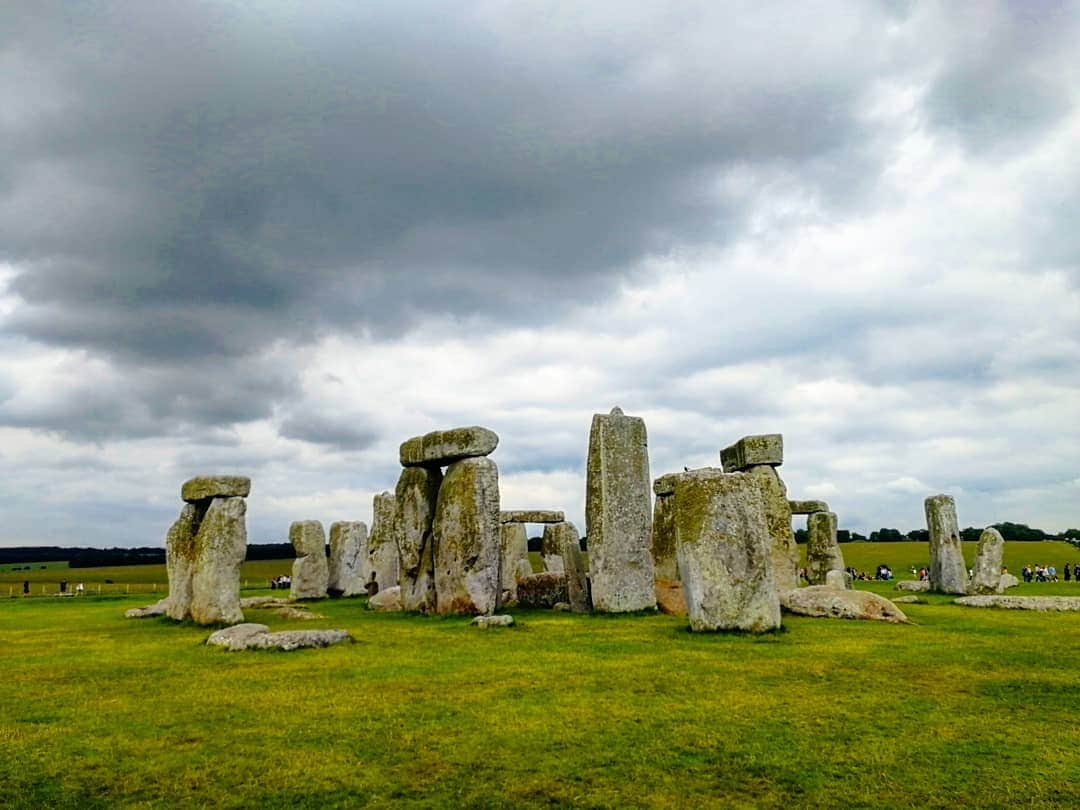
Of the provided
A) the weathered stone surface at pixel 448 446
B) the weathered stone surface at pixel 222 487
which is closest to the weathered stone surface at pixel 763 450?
the weathered stone surface at pixel 448 446

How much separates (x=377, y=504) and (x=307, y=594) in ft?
11.4

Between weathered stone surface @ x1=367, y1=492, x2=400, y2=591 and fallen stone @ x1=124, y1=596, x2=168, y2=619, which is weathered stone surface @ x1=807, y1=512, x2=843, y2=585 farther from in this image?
fallen stone @ x1=124, y1=596, x2=168, y2=619

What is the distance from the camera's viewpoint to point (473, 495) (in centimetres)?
1546

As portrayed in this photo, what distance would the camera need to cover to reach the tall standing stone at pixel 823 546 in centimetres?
2333

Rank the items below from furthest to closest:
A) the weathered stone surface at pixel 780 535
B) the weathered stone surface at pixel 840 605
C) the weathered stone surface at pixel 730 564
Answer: the weathered stone surface at pixel 780 535, the weathered stone surface at pixel 840 605, the weathered stone surface at pixel 730 564

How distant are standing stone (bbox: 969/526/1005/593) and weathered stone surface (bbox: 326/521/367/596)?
18.3 meters

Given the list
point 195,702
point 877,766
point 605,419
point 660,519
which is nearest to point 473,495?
point 605,419

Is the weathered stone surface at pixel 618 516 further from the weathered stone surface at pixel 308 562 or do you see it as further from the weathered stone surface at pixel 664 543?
the weathered stone surface at pixel 308 562

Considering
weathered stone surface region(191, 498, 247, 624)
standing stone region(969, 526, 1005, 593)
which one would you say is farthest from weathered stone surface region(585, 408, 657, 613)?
standing stone region(969, 526, 1005, 593)

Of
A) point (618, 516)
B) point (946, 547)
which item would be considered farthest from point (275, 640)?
point (946, 547)

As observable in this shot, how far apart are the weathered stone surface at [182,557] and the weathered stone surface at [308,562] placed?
7983 mm

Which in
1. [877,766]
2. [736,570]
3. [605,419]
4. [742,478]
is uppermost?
[605,419]

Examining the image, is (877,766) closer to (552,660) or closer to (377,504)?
(552,660)

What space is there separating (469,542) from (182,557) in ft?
19.9
